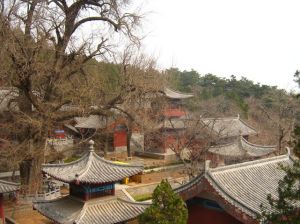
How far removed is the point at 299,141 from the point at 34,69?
14.2 m

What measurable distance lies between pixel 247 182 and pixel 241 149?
15.3 m

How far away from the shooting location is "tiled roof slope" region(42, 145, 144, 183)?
13.2m

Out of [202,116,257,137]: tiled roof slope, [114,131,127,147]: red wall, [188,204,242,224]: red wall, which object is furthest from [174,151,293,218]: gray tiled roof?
[114,131,127,147]: red wall

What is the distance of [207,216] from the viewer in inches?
476

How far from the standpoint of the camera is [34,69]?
18453 mm

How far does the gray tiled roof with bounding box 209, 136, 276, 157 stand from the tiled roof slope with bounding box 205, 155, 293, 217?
42.9 ft

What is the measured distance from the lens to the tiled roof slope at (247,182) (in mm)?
10648

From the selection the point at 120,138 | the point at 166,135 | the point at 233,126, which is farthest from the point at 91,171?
the point at 233,126

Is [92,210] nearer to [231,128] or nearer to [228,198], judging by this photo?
[228,198]

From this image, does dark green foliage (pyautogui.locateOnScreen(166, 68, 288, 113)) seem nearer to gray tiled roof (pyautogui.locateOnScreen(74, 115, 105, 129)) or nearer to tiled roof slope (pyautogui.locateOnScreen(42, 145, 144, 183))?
gray tiled roof (pyautogui.locateOnScreen(74, 115, 105, 129))

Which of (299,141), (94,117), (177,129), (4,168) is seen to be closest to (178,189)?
(299,141)

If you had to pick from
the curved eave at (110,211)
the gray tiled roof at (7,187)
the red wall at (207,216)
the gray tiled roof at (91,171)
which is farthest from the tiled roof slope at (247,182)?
the gray tiled roof at (7,187)

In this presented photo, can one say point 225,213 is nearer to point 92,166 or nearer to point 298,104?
point 92,166

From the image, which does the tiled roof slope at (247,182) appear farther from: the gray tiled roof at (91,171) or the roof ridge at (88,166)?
the roof ridge at (88,166)
